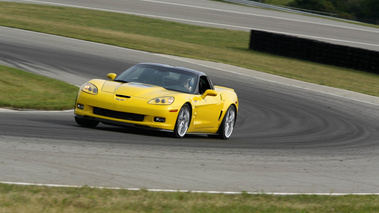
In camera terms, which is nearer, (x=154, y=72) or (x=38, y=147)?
(x=38, y=147)

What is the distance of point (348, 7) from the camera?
251 ft

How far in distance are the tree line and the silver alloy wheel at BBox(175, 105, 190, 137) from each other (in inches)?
2242

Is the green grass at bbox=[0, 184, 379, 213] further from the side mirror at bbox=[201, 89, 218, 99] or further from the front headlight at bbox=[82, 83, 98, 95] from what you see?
the side mirror at bbox=[201, 89, 218, 99]

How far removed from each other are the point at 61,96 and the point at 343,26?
41.8 meters

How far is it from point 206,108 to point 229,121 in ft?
3.70

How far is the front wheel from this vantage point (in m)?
11.6

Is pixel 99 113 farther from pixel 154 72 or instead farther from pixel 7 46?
pixel 7 46

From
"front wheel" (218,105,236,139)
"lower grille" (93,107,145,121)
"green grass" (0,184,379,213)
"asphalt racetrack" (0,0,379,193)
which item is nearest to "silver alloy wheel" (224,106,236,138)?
"front wheel" (218,105,236,139)

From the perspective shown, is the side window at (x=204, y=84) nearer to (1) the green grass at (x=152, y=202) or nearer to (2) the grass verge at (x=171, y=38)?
(1) the green grass at (x=152, y=202)

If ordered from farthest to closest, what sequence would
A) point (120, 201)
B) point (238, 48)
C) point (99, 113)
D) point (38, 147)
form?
1. point (238, 48)
2. point (99, 113)
3. point (38, 147)
4. point (120, 201)

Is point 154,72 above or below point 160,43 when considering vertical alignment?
above

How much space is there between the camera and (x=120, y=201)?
5547mm

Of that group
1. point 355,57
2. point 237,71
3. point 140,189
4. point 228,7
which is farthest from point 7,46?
point 228,7

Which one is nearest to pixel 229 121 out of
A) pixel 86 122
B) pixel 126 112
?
pixel 126 112
